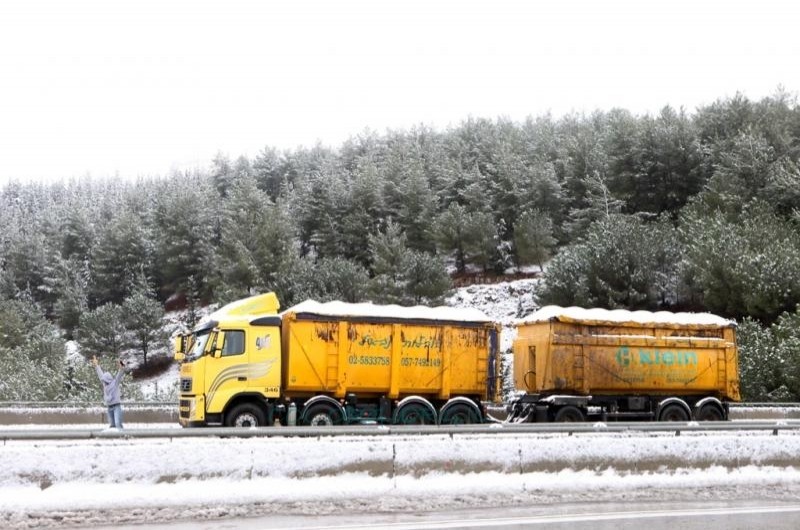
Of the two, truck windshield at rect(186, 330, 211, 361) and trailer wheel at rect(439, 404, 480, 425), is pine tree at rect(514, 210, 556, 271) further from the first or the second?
truck windshield at rect(186, 330, 211, 361)

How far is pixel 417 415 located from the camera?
67.0ft

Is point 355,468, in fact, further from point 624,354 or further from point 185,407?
point 624,354

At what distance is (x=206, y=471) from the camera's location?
1073 centimetres

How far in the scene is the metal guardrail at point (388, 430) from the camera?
12125 mm

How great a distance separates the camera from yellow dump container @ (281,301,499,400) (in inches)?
778

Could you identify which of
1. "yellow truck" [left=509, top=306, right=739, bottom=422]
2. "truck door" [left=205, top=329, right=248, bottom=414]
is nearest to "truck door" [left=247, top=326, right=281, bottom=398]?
"truck door" [left=205, top=329, right=248, bottom=414]

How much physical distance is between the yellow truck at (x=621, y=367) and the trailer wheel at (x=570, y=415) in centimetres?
3

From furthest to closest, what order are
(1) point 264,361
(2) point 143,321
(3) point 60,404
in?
(2) point 143,321 → (3) point 60,404 → (1) point 264,361

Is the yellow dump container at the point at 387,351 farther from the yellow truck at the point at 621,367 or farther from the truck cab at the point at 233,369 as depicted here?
the yellow truck at the point at 621,367

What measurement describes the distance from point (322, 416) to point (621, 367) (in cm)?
879

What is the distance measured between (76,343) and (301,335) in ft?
151


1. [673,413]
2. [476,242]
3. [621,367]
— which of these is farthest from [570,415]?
[476,242]

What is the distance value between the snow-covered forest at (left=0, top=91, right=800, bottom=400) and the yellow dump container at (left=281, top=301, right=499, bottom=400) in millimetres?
16178

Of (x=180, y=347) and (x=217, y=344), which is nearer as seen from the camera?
(x=217, y=344)
